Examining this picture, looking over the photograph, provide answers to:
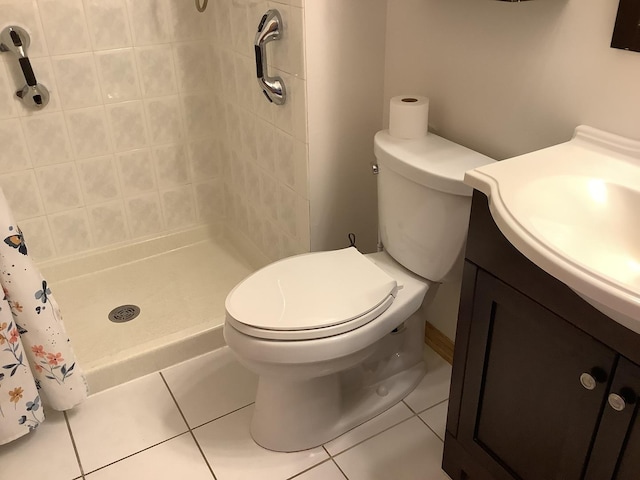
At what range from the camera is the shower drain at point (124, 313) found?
2.08 metres

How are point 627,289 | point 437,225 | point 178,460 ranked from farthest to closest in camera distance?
point 178,460, point 437,225, point 627,289

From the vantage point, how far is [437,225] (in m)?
1.45

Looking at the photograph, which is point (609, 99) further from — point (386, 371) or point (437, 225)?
point (386, 371)

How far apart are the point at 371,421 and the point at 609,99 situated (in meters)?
1.06

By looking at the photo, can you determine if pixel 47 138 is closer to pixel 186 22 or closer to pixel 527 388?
pixel 186 22

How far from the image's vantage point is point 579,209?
1.10 metres

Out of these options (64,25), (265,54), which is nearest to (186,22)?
(64,25)

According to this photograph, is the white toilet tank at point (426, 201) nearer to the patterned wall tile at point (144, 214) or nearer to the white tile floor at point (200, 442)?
the white tile floor at point (200, 442)

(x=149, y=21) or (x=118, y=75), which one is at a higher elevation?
(x=149, y=21)

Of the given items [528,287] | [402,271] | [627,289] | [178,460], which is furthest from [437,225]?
[178,460]

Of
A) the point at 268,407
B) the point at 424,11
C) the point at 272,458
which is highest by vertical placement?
the point at 424,11

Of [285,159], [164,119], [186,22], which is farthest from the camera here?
[164,119]

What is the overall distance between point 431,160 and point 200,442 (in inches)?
39.3

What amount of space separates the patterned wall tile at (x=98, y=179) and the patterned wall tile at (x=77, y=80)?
22 centimetres
